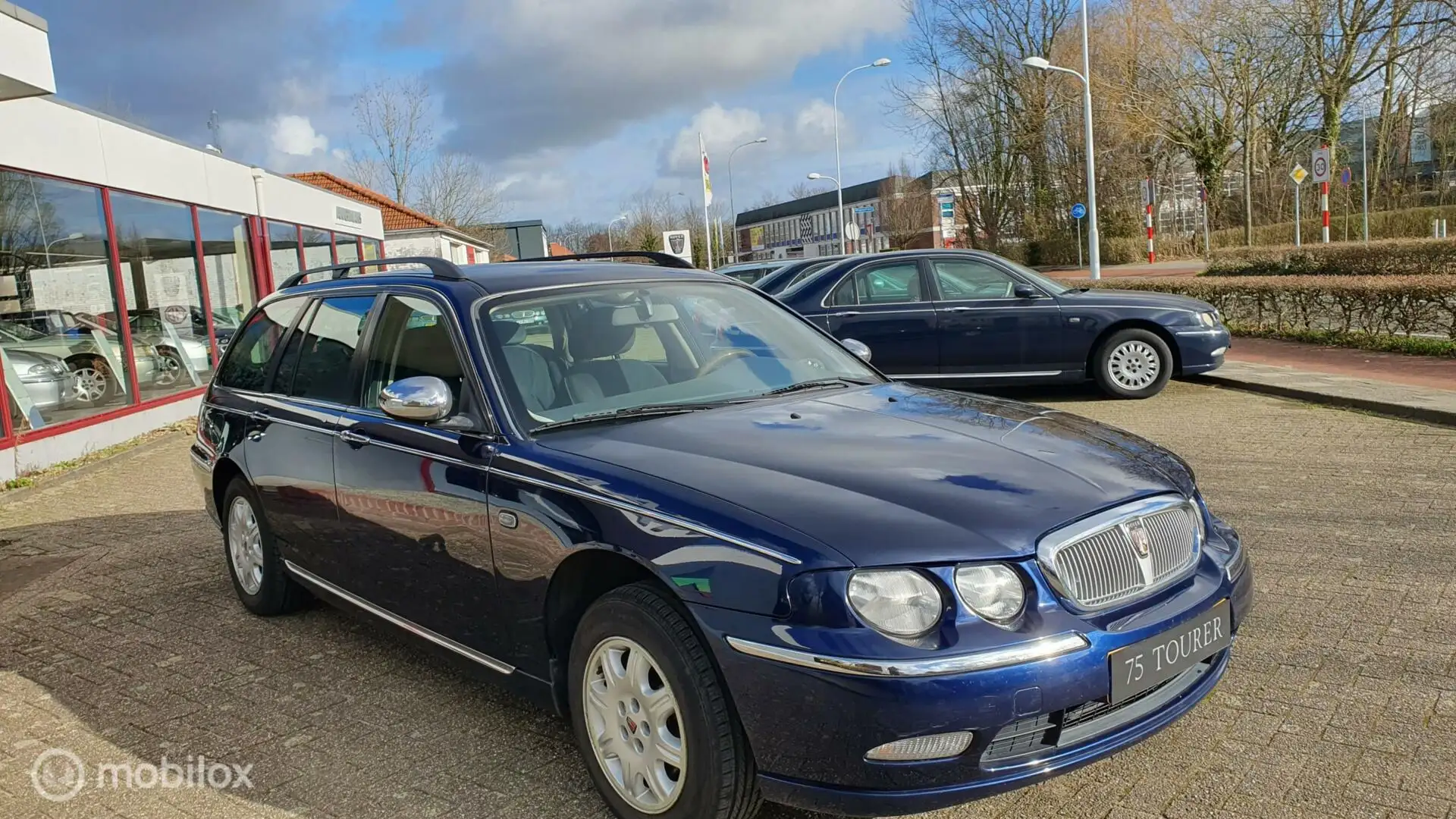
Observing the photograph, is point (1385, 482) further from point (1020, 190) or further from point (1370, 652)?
point (1020, 190)

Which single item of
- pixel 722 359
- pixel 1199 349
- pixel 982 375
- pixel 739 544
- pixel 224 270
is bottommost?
pixel 982 375

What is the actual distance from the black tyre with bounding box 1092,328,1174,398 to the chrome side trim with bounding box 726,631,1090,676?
8329 mm

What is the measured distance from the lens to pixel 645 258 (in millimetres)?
5078

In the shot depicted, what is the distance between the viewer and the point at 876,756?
2383mm

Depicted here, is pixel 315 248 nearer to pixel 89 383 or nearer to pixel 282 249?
pixel 282 249

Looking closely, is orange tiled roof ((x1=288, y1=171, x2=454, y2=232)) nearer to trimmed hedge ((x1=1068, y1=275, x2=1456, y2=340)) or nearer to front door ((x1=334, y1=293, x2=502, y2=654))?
trimmed hedge ((x1=1068, y1=275, x2=1456, y2=340))

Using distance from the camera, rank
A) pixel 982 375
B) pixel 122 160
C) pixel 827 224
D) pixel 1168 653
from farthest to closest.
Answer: pixel 827 224 → pixel 122 160 → pixel 982 375 → pixel 1168 653

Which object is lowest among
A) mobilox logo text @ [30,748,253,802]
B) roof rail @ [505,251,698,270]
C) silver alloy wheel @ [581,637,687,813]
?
mobilox logo text @ [30,748,253,802]

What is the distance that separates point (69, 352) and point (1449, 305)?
14807 mm

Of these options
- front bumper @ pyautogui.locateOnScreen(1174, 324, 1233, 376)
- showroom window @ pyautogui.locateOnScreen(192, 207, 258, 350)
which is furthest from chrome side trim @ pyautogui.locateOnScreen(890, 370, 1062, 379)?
showroom window @ pyautogui.locateOnScreen(192, 207, 258, 350)

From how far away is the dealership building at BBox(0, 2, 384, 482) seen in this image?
9898 mm

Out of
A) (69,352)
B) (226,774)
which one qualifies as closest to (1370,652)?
(226,774)

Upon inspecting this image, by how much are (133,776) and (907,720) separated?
2680mm

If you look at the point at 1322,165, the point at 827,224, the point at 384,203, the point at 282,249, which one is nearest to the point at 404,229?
the point at 384,203
